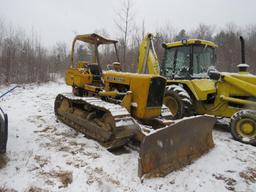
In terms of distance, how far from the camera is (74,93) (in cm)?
626

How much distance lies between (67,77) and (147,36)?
2677 mm

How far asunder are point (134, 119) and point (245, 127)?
8.66 ft

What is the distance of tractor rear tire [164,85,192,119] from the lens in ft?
19.0

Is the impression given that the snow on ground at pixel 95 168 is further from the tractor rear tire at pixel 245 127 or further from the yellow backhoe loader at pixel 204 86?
the yellow backhoe loader at pixel 204 86

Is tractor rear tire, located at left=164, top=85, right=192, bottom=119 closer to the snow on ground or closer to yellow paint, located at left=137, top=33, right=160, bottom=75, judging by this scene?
yellow paint, located at left=137, top=33, right=160, bottom=75

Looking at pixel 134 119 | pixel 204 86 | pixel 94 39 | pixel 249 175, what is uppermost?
pixel 94 39

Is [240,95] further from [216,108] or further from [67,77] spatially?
A: [67,77]

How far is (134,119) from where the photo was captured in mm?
4418

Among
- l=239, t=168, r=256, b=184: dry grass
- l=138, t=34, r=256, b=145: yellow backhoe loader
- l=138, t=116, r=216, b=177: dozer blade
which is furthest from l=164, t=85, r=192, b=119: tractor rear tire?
l=239, t=168, r=256, b=184: dry grass

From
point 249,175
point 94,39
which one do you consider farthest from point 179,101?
point 94,39

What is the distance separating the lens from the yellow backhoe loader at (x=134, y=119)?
337 cm

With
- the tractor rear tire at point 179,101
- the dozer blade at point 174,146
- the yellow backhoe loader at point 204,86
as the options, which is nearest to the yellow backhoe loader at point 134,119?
the dozer blade at point 174,146

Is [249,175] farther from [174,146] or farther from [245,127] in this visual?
[245,127]

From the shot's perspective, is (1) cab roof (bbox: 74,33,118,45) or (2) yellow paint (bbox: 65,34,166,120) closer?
(2) yellow paint (bbox: 65,34,166,120)
